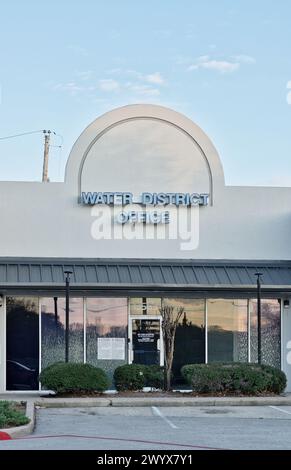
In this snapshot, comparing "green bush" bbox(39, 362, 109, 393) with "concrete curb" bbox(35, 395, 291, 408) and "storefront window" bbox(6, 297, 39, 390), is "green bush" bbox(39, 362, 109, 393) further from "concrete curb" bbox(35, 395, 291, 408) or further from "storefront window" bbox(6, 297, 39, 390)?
"storefront window" bbox(6, 297, 39, 390)

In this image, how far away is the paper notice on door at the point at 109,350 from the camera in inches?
1001

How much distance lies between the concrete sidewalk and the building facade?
11.7ft

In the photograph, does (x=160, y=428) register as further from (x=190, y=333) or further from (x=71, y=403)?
(x=190, y=333)

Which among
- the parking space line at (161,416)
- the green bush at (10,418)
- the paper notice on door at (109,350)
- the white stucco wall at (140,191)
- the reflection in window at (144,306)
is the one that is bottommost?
the parking space line at (161,416)

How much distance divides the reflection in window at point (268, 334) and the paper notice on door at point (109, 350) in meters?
3.97

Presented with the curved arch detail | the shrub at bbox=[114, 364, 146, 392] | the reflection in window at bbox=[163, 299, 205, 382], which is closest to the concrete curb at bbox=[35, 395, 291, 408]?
the shrub at bbox=[114, 364, 146, 392]

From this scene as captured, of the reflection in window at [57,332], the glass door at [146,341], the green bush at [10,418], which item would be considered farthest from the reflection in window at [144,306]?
the green bush at [10,418]

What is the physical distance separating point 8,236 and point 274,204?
7.95 meters

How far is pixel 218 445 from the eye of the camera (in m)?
13.9

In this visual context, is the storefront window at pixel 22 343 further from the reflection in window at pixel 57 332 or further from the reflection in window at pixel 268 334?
the reflection in window at pixel 268 334

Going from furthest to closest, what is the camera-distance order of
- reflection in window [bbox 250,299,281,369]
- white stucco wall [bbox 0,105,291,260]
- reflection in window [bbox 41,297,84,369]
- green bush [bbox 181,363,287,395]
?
reflection in window [bbox 250,299,281,369] < white stucco wall [bbox 0,105,291,260] < reflection in window [bbox 41,297,84,369] < green bush [bbox 181,363,287,395]

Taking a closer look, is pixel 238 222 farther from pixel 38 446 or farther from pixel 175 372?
pixel 38 446

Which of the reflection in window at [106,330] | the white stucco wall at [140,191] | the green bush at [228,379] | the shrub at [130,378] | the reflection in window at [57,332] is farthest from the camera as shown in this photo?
the white stucco wall at [140,191]

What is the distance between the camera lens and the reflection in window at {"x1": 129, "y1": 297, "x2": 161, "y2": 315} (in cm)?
2570
